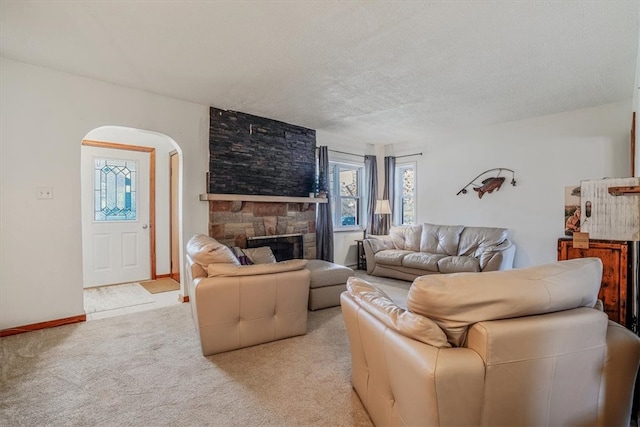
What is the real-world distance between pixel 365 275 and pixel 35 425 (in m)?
4.29

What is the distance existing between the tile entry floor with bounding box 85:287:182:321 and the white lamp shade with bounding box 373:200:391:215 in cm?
364

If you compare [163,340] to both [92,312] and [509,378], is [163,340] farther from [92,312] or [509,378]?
[509,378]

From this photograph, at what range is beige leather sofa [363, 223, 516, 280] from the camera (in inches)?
163

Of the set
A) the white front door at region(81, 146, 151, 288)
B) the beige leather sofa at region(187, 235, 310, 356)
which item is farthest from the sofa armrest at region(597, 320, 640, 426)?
the white front door at region(81, 146, 151, 288)

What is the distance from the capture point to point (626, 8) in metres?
2.00

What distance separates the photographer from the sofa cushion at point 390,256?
480cm

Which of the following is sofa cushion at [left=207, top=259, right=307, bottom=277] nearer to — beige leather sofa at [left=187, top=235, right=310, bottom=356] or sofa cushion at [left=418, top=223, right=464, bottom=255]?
beige leather sofa at [left=187, top=235, right=310, bottom=356]

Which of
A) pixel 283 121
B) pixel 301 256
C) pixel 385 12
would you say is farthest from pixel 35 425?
pixel 283 121

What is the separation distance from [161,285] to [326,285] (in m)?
2.70

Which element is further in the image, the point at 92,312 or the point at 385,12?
the point at 92,312

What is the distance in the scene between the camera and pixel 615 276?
8.02 ft

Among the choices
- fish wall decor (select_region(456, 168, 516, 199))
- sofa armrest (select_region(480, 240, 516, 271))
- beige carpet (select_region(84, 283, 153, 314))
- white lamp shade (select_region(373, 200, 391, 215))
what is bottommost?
beige carpet (select_region(84, 283, 153, 314))

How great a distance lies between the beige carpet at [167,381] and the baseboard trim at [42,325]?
10 centimetres

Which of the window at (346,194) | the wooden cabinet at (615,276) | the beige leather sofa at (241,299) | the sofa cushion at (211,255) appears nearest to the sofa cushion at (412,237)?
the window at (346,194)
